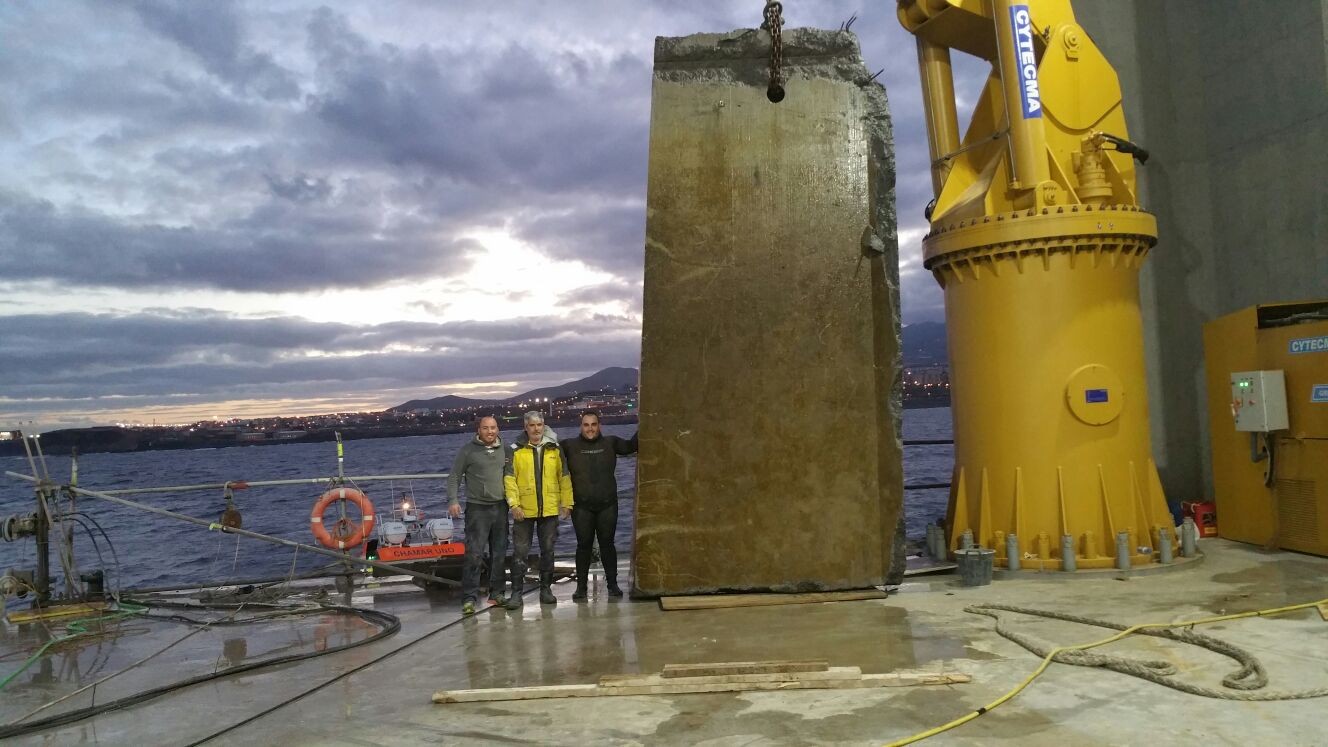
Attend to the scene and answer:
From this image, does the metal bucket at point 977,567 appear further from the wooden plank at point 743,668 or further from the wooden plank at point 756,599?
the wooden plank at point 743,668

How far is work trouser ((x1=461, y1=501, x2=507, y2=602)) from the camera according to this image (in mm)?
7324

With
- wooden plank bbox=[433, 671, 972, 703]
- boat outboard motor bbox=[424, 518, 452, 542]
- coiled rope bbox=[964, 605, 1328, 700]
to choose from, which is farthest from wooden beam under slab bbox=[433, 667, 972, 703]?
boat outboard motor bbox=[424, 518, 452, 542]

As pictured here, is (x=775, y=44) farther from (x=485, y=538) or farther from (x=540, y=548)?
(x=485, y=538)

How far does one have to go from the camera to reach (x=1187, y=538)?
314 inches

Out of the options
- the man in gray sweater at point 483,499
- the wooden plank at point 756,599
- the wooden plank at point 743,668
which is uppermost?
the man in gray sweater at point 483,499

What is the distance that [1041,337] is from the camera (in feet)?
26.0

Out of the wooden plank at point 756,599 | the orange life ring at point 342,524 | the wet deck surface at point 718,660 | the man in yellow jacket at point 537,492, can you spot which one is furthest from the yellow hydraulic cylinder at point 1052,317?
the orange life ring at point 342,524

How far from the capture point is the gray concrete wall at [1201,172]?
9.72 metres

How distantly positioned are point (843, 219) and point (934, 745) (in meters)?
3.73

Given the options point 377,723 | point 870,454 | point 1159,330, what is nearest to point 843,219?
point 870,454

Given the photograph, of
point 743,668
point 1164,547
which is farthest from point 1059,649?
point 1164,547

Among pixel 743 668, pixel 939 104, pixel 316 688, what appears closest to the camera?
pixel 743 668

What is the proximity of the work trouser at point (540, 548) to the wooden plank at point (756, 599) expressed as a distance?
4.09 feet

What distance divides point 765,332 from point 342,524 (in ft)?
18.8
